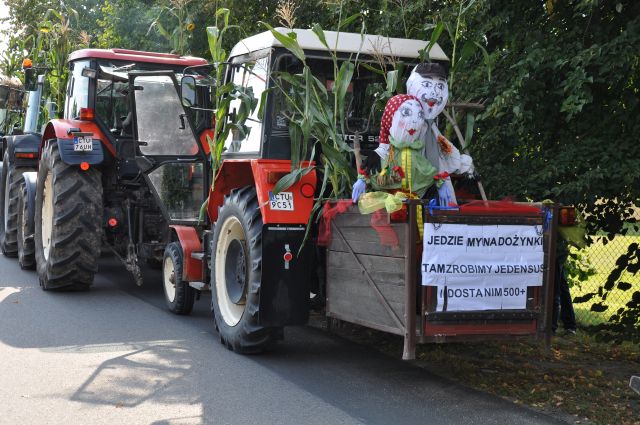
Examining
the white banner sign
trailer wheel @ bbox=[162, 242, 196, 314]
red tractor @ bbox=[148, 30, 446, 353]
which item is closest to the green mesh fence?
the white banner sign

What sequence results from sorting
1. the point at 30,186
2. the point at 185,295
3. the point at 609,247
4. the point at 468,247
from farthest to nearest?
the point at 30,186, the point at 185,295, the point at 609,247, the point at 468,247

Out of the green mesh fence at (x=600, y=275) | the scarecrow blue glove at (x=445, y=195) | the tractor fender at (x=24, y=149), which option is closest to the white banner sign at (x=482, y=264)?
the scarecrow blue glove at (x=445, y=195)

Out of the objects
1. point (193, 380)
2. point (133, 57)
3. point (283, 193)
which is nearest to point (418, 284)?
point (283, 193)

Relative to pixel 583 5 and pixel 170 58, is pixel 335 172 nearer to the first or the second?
pixel 583 5

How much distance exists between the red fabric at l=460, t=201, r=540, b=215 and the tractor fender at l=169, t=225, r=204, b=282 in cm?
300

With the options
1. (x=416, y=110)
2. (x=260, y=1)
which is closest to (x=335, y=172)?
(x=416, y=110)

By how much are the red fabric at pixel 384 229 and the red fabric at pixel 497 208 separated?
0.46 m

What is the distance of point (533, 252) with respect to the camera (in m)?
5.91

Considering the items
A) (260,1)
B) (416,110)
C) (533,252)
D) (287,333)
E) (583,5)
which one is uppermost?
(260,1)

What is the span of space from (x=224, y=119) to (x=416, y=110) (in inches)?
77.6

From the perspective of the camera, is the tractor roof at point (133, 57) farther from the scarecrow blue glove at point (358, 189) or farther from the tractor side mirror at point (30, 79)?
the scarecrow blue glove at point (358, 189)

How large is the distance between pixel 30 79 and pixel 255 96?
5819 mm

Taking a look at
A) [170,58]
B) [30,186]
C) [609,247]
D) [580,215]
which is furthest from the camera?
[30,186]

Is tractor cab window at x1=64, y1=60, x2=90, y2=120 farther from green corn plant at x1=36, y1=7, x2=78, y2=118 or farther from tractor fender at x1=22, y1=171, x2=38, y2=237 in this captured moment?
green corn plant at x1=36, y1=7, x2=78, y2=118
